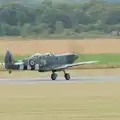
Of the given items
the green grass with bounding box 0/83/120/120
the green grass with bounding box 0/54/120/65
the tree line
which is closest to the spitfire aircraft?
the green grass with bounding box 0/83/120/120

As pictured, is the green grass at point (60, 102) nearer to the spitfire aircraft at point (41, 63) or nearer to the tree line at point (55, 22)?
the spitfire aircraft at point (41, 63)

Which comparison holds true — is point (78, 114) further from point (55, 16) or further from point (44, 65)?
point (55, 16)

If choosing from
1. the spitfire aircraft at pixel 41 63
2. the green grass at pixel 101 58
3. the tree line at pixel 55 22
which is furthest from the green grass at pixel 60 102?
the tree line at pixel 55 22

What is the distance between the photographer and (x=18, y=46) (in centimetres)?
8575

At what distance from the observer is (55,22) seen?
17238 cm

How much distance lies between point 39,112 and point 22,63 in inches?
856

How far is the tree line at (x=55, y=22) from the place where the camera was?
6166 inches

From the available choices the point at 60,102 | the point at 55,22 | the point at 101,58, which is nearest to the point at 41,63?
the point at 60,102

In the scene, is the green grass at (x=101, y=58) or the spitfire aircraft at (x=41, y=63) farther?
the green grass at (x=101, y=58)

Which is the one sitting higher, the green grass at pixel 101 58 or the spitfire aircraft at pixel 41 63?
the green grass at pixel 101 58

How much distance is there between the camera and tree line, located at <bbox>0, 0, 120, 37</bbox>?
156625mm

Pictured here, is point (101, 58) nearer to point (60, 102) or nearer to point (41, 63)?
point (41, 63)

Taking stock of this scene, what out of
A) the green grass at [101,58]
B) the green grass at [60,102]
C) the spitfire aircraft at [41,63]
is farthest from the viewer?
the green grass at [101,58]

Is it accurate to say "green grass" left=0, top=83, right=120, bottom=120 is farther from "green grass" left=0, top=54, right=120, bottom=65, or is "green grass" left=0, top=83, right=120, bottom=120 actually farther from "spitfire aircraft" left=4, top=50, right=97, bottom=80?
"green grass" left=0, top=54, right=120, bottom=65
